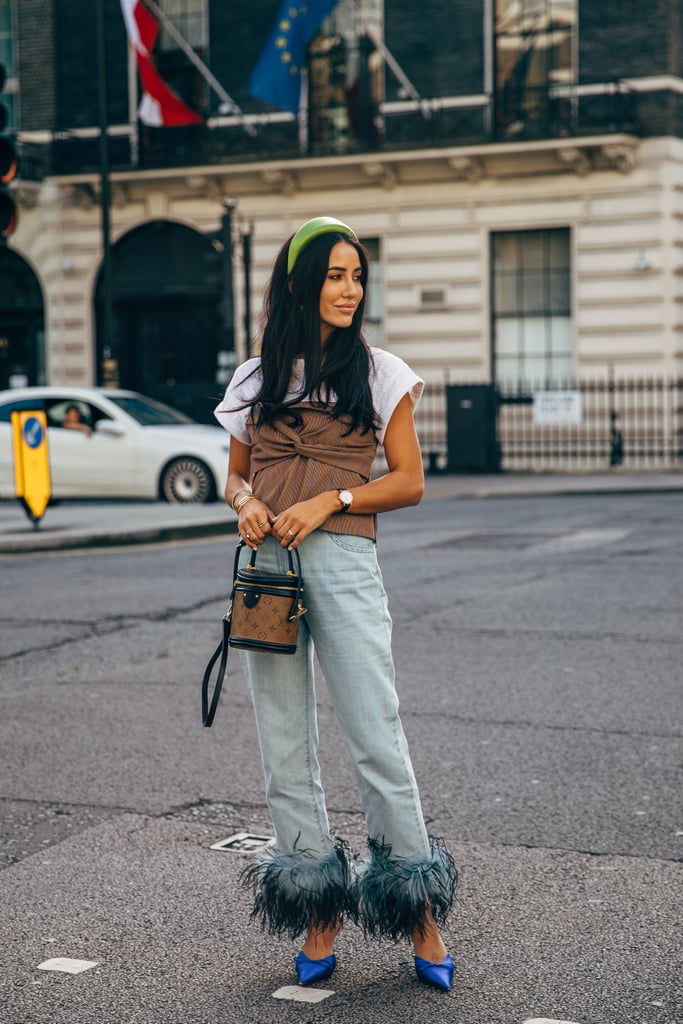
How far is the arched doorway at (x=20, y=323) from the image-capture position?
29094 mm

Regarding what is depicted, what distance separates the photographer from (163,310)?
2823cm

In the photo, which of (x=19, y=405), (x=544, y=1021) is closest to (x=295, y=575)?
(x=544, y=1021)

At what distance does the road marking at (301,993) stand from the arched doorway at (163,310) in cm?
2410

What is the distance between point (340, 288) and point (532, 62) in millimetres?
23425

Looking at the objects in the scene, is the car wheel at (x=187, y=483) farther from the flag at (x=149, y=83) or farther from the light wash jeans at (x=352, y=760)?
the light wash jeans at (x=352, y=760)

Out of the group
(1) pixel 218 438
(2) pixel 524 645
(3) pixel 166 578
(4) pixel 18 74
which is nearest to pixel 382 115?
(4) pixel 18 74

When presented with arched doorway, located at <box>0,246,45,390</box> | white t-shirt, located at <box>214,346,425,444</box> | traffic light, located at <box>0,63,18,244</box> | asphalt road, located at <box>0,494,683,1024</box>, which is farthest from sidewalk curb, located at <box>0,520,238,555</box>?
arched doorway, located at <box>0,246,45,390</box>

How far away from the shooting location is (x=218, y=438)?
17828mm

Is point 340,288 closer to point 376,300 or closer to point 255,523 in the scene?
Result: point 255,523

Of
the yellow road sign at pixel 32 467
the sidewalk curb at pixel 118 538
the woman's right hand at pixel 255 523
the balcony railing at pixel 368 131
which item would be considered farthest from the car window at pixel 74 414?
the woman's right hand at pixel 255 523

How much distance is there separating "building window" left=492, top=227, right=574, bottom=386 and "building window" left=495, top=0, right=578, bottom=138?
197cm

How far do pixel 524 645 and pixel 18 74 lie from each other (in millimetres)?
24475

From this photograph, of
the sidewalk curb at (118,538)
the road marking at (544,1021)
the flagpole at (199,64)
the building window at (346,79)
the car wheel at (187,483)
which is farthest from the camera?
the flagpole at (199,64)

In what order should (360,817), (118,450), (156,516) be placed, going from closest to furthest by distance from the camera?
1. (360,817)
2. (156,516)
3. (118,450)
